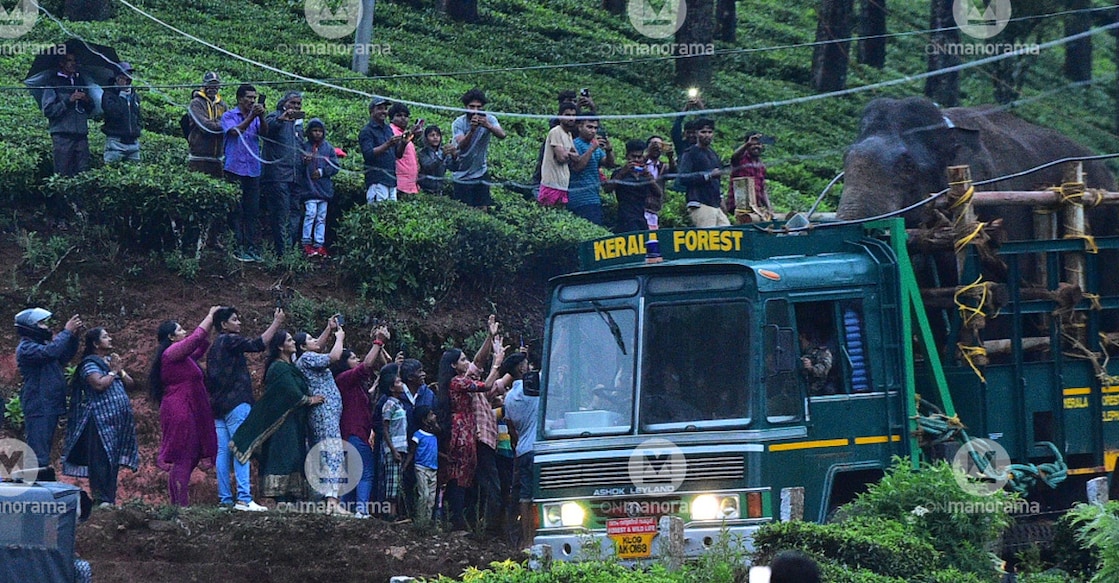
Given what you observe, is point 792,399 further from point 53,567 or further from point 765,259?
point 53,567

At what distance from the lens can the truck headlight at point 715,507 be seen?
10875 mm

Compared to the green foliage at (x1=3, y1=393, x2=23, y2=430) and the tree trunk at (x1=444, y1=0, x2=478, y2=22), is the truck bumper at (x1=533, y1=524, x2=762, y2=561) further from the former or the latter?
the tree trunk at (x1=444, y1=0, x2=478, y2=22)

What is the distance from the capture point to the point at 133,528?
1273 centimetres

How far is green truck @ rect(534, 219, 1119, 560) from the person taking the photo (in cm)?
1102

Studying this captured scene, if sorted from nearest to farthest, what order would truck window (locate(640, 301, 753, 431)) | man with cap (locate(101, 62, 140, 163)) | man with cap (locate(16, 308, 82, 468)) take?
truck window (locate(640, 301, 753, 431)), man with cap (locate(16, 308, 82, 468)), man with cap (locate(101, 62, 140, 163))

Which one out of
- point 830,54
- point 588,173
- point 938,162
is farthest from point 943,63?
point 938,162

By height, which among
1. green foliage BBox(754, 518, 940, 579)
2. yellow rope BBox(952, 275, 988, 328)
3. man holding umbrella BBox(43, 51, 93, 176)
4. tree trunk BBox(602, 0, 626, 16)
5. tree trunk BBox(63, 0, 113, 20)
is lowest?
green foliage BBox(754, 518, 940, 579)

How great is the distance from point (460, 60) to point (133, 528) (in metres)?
18.0

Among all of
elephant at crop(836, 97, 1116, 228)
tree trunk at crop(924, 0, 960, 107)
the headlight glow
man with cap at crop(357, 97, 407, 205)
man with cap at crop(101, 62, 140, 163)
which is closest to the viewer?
the headlight glow

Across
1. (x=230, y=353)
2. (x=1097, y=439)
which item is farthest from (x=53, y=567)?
(x=1097, y=439)

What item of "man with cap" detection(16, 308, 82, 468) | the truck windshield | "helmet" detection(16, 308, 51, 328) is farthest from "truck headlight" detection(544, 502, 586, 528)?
"helmet" detection(16, 308, 51, 328)

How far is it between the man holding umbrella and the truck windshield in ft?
23.3

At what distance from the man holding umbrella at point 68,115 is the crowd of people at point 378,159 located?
11 millimetres

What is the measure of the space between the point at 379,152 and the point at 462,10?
1701cm
